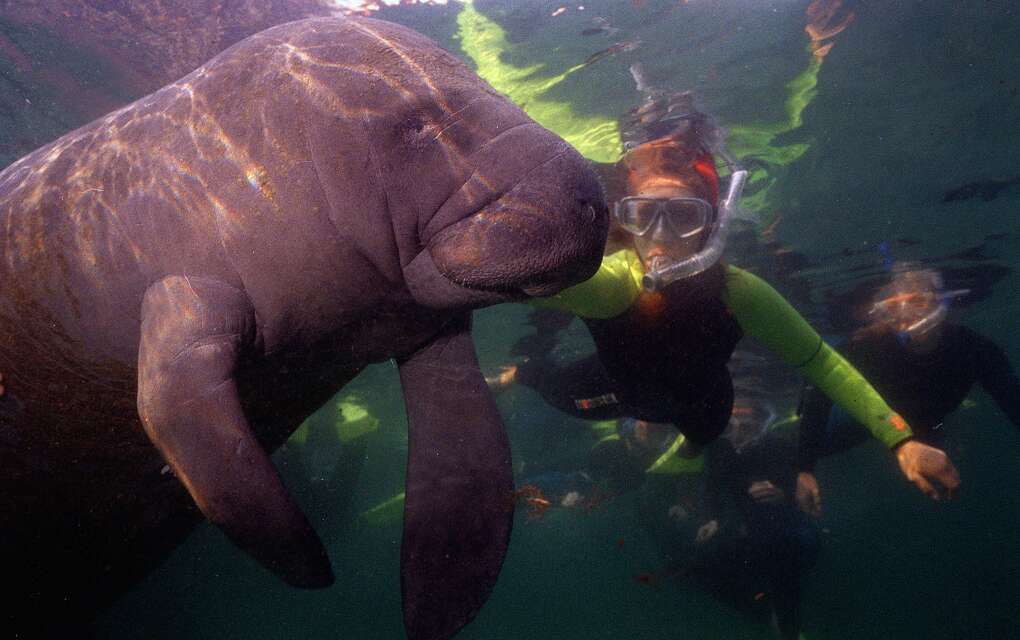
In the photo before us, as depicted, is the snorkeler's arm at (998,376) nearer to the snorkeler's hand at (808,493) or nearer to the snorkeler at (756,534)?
the snorkeler's hand at (808,493)

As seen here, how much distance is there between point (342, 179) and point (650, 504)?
12551 millimetres

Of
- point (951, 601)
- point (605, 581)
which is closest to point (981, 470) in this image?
point (951, 601)

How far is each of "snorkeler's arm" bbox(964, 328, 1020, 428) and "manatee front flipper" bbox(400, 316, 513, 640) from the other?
33.4 ft

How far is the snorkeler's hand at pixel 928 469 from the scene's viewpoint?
4.21 m

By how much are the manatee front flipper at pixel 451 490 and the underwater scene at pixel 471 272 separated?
0.01 m

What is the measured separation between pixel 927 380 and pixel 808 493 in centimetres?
289

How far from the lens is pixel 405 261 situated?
1749 millimetres

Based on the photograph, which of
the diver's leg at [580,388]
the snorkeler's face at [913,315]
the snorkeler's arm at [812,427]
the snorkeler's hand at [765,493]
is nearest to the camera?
the diver's leg at [580,388]

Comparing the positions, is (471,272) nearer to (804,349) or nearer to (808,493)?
(804,349)

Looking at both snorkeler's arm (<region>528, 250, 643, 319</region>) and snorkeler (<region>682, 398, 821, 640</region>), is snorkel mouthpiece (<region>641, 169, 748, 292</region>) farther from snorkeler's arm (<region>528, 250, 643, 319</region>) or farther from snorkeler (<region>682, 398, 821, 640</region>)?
snorkeler (<region>682, 398, 821, 640</region>)

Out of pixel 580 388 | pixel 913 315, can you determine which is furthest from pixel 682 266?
pixel 913 315

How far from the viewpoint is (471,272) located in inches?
60.6

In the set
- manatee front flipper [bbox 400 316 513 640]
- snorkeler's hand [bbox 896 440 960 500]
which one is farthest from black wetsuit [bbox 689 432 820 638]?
manatee front flipper [bbox 400 316 513 640]

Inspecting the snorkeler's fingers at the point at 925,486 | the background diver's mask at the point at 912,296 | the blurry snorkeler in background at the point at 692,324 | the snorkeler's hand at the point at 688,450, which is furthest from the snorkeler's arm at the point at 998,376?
the snorkeler's fingers at the point at 925,486
